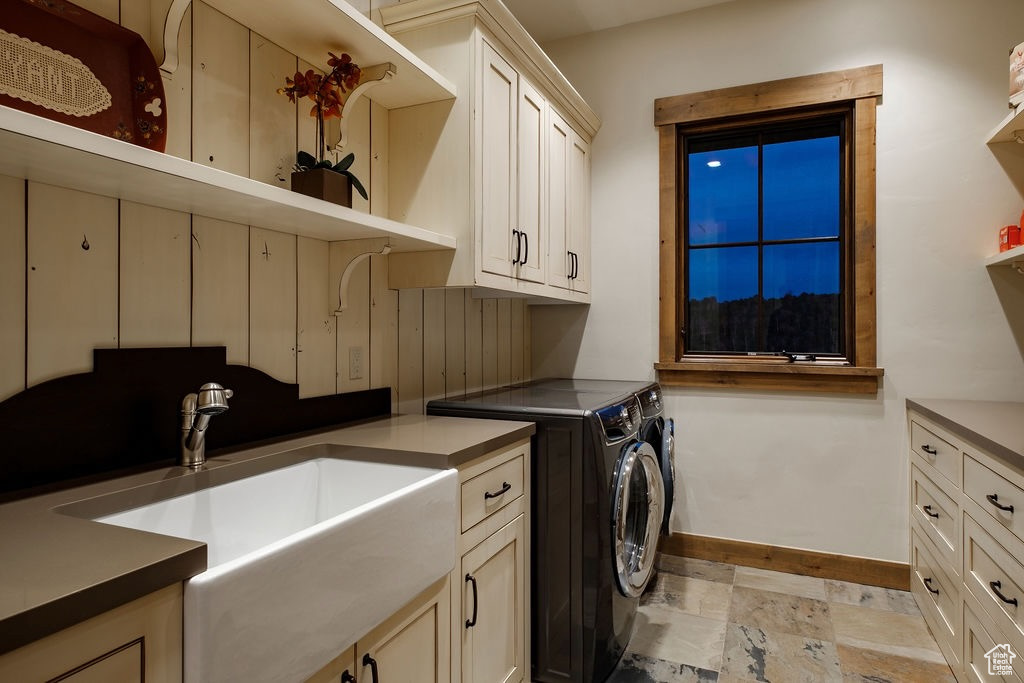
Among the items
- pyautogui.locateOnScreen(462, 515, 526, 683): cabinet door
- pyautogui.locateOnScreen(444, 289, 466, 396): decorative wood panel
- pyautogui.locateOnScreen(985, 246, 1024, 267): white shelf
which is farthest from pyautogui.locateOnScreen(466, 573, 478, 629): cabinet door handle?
pyautogui.locateOnScreen(985, 246, 1024, 267): white shelf

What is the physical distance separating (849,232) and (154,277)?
281 centimetres

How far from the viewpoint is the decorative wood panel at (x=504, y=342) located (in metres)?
2.90

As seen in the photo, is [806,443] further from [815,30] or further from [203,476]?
[203,476]

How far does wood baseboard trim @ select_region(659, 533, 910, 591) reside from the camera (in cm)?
261

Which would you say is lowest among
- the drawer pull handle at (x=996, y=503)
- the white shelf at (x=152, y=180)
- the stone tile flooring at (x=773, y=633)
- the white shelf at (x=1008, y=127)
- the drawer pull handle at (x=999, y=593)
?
the stone tile flooring at (x=773, y=633)

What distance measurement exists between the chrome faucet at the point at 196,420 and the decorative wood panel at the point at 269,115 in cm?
60

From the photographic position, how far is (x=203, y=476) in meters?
1.16

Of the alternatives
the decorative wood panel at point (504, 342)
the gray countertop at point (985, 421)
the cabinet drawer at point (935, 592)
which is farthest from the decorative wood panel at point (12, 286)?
the cabinet drawer at point (935, 592)

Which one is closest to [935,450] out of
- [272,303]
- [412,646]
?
[412,646]

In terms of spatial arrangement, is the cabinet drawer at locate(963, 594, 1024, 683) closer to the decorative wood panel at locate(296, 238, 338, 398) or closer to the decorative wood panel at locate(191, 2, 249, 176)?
the decorative wood panel at locate(296, 238, 338, 398)

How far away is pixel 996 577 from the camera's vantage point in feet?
5.06

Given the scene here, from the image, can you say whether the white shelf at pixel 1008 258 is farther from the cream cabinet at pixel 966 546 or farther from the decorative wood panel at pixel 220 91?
the decorative wood panel at pixel 220 91

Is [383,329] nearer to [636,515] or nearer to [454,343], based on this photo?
[454,343]

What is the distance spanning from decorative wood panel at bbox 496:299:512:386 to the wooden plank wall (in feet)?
2.50
